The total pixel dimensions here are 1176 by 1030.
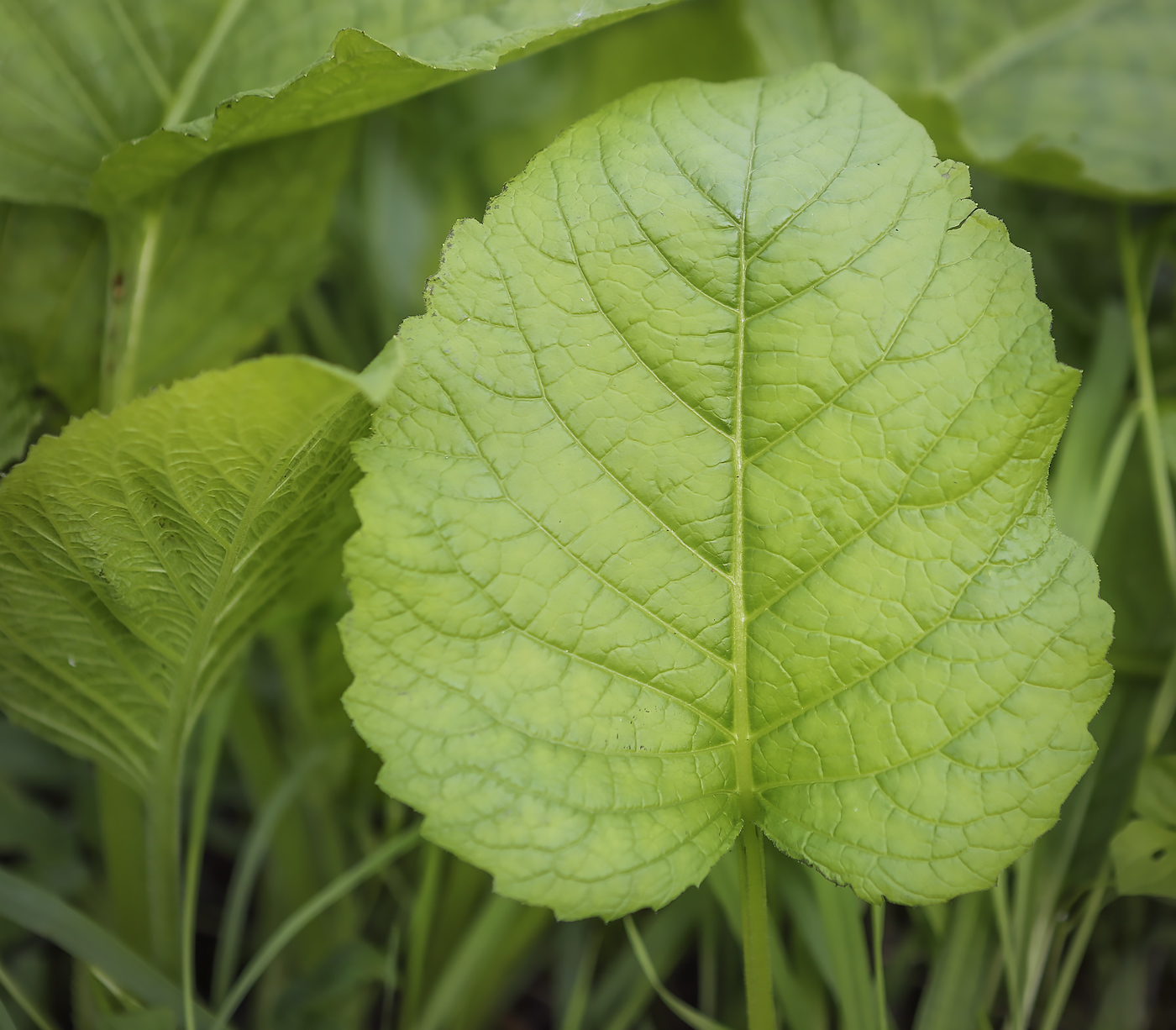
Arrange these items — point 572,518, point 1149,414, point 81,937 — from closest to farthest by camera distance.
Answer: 1. point 572,518
2. point 81,937
3. point 1149,414

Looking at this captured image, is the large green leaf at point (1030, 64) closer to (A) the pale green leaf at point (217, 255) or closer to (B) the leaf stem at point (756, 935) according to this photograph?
(A) the pale green leaf at point (217, 255)

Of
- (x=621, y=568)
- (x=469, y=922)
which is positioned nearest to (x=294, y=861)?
(x=469, y=922)

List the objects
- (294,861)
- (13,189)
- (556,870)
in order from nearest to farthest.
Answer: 1. (556,870)
2. (13,189)
3. (294,861)

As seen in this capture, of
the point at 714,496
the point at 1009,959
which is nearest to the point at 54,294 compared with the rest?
the point at 714,496

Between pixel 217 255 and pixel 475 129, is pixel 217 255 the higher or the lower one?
the lower one

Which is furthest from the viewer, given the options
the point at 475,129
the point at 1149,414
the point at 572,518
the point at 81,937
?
the point at 475,129

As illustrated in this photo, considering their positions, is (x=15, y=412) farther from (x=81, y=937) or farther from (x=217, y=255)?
(x=81, y=937)

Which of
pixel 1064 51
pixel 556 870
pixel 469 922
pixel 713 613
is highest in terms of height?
pixel 1064 51

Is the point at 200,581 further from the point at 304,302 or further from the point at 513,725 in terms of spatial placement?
the point at 304,302
